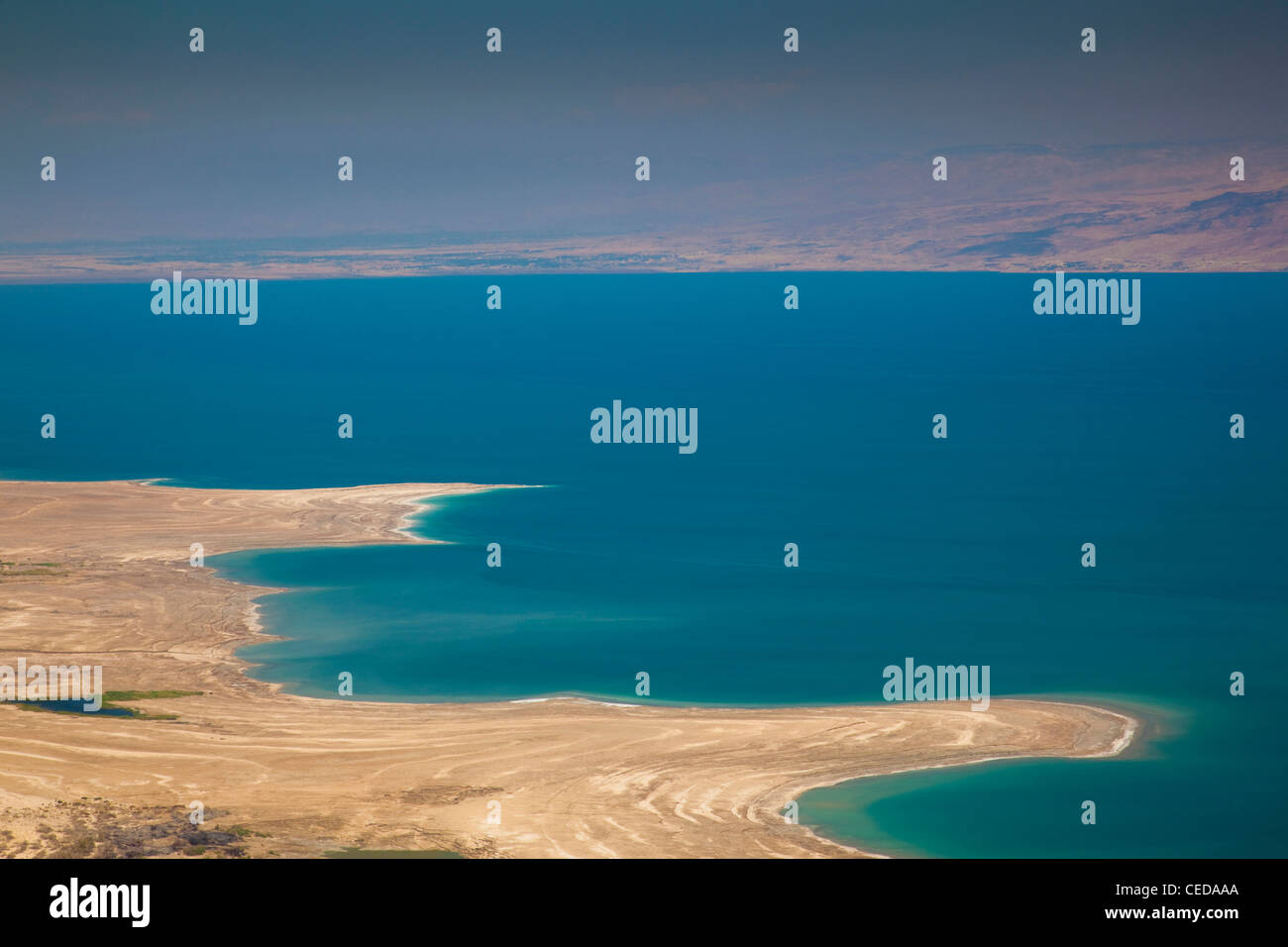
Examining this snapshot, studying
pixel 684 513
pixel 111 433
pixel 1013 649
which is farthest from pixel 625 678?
pixel 111 433

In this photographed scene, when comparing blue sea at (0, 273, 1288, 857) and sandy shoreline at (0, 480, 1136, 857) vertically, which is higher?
blue sea at (0, 273, 1288, 857)

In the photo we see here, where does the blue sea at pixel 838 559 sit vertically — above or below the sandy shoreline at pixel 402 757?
above

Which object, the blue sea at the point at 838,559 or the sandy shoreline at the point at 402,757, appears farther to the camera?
the blue sea at the point at 838,559

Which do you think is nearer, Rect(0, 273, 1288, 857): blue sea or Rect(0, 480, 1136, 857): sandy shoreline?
Rect(0, 480, 1136, 857): sandy shoreline
